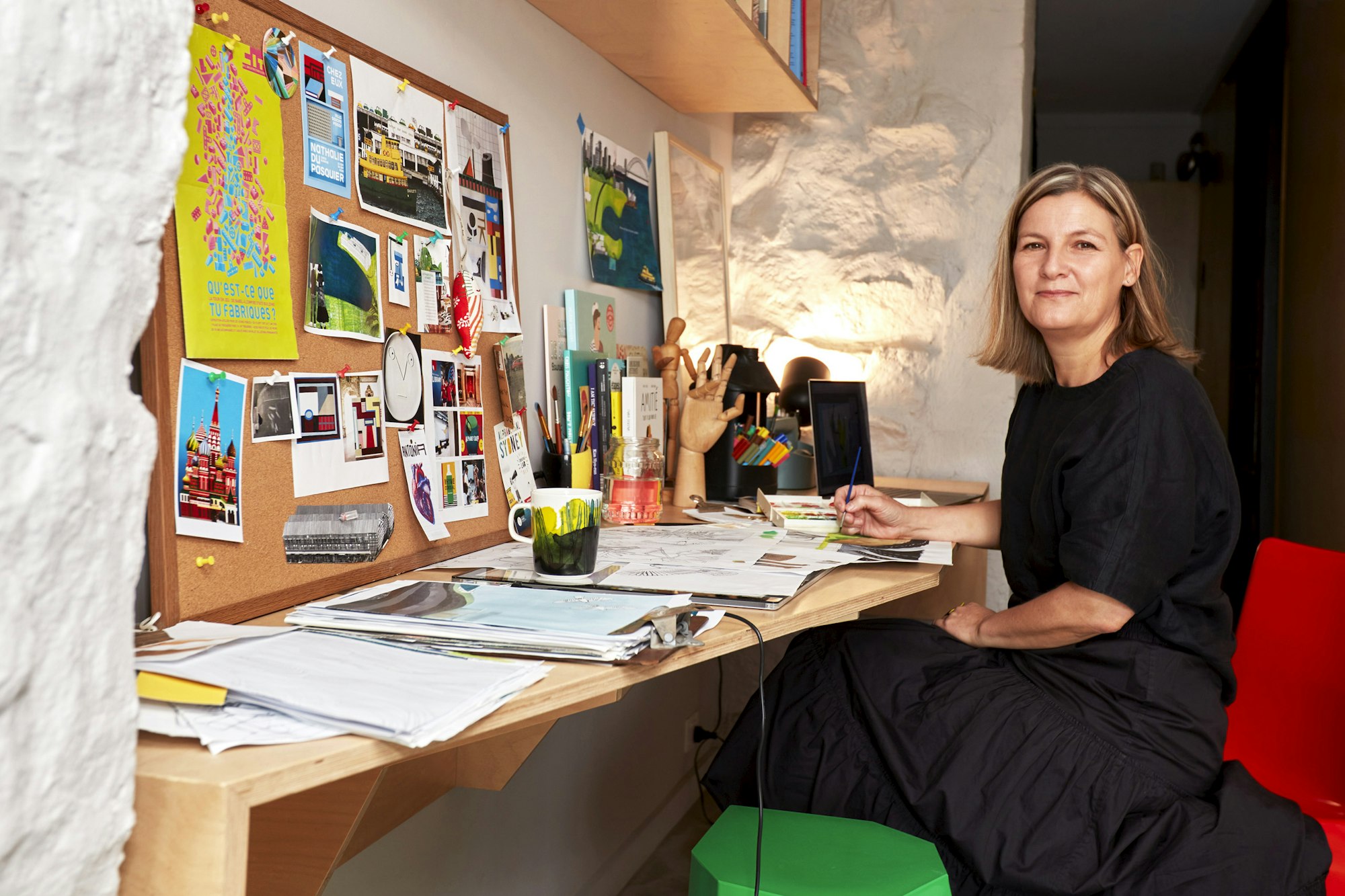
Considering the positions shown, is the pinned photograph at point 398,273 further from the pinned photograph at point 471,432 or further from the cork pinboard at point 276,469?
the pinned photograph at point 471,432

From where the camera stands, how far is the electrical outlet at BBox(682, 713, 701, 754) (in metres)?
2.50

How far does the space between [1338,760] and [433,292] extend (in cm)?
147

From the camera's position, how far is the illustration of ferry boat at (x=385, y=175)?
4.04ft

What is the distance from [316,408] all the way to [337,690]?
19.8 inches

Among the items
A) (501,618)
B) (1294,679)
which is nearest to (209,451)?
(501,618)

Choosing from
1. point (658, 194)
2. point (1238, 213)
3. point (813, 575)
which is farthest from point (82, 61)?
point (1238, 213)

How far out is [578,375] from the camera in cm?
177

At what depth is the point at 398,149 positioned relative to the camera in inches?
50.9

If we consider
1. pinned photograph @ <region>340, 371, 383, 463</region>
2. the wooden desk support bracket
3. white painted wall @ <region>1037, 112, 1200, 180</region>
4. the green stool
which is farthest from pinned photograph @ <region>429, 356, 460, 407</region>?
white painted wall @ <region>1037, 112, 1200, 180</region>

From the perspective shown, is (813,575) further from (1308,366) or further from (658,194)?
A: (1308,366)

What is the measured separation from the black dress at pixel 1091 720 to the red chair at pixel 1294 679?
22 centimetres

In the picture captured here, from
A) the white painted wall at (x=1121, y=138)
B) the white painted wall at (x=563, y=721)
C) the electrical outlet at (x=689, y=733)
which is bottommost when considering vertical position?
the electrical outlet at (x=689, y=733)

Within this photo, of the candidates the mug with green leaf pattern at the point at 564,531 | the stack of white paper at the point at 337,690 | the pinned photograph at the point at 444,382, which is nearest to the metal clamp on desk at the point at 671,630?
the stack of white paper at the point at 337,690

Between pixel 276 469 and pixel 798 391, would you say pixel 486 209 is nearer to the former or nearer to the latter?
pixel 276 469
